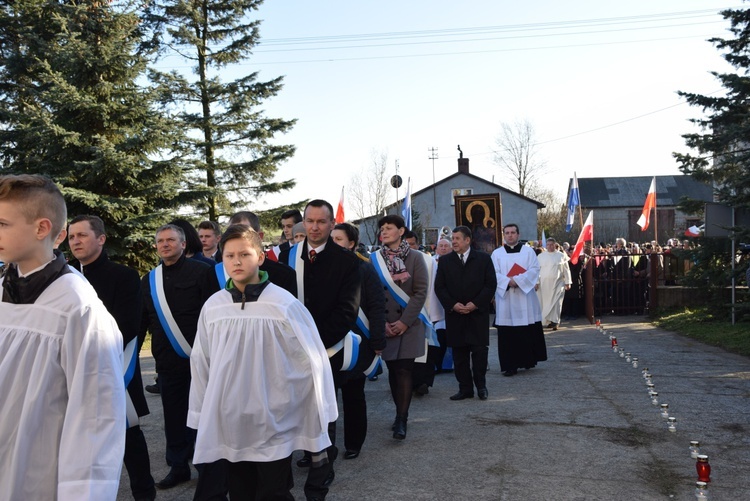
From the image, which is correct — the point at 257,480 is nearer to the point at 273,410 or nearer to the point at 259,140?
the point at 273,410

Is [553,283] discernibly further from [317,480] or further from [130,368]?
[130,368]

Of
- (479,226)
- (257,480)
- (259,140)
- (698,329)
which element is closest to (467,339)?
(257,480)

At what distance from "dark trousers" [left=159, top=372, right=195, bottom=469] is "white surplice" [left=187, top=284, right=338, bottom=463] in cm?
178

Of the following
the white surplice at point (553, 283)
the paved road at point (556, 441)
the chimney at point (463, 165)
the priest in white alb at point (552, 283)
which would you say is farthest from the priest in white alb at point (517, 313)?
the chimney at point (463, 165)

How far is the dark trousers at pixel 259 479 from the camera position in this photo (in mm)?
3828

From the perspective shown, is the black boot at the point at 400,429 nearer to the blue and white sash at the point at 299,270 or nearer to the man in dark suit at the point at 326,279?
the man in dark suit at the point at 326,279

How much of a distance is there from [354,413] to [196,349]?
243cm

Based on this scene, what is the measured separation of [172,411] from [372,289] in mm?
1937

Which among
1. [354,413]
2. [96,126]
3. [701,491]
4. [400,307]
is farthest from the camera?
[96,126]

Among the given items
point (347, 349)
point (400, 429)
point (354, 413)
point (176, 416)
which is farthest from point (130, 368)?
point (400, 429)

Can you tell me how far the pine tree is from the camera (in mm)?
14516

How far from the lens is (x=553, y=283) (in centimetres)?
1697

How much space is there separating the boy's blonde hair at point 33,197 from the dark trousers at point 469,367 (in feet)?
21.0

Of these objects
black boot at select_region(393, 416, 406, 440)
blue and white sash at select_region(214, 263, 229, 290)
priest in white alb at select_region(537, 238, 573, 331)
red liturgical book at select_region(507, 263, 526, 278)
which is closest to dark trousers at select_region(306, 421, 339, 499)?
blue and white sash at select_region(214, 263, 229, 290)
